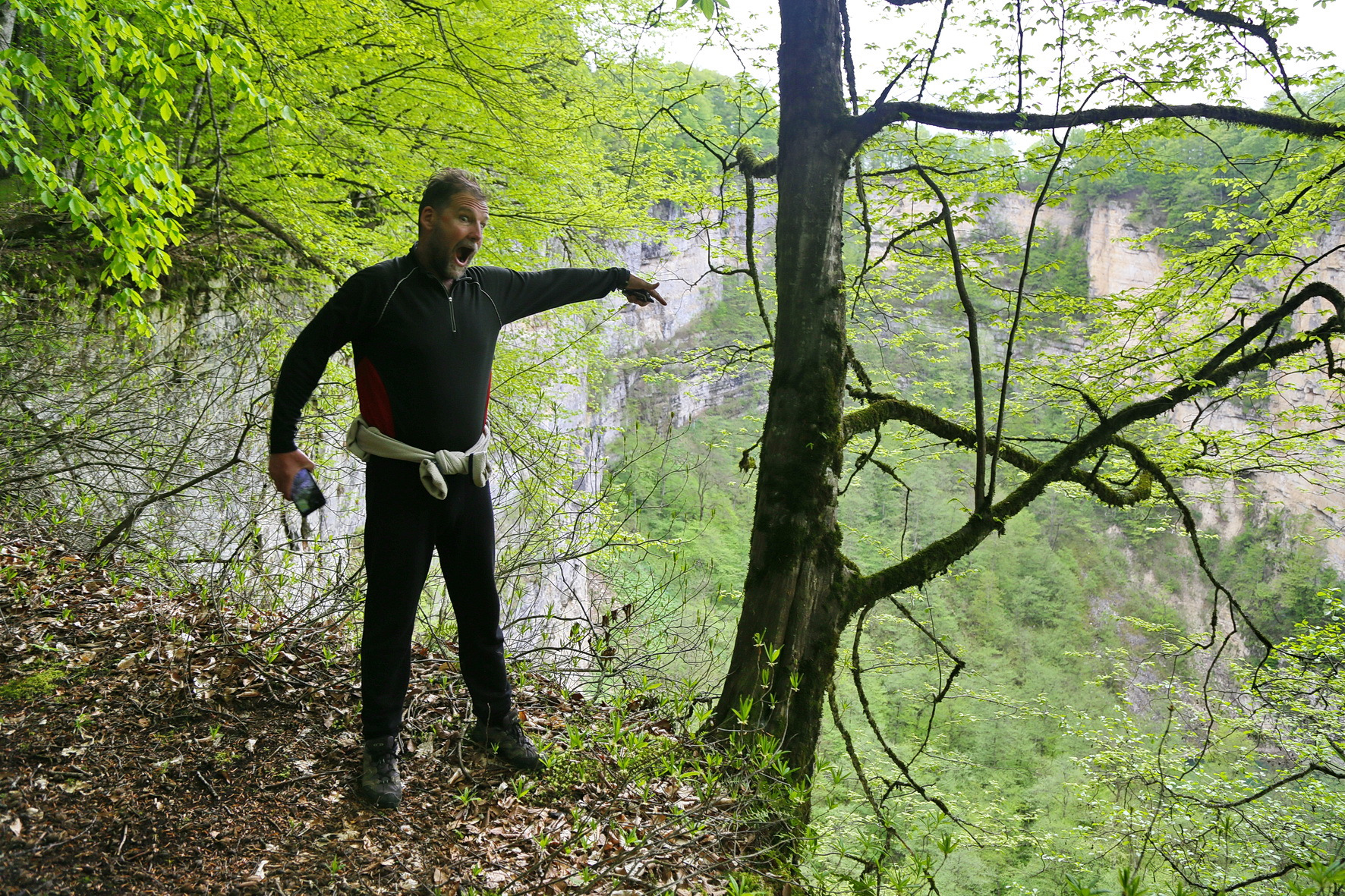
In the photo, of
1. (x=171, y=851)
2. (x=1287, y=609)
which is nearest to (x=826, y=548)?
(x=171, y=851)

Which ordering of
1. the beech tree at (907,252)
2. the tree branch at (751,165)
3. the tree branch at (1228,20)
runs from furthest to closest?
1. the tree branch at (751,165)
2. the tree branch at (1228,20)
3. the beech tree at (907,252)

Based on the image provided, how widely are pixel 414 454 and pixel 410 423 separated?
4.1 inches

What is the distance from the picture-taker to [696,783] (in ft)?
8.61

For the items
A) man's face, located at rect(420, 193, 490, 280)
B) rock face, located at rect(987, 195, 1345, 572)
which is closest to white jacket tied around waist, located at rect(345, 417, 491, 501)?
man's face, located at rect(420, 193, 490, 280)

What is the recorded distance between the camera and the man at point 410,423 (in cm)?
230

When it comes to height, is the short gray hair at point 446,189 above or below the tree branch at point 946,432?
above

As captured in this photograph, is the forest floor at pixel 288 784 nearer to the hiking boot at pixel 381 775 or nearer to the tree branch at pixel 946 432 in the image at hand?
the hiking boot at pixel 381 775

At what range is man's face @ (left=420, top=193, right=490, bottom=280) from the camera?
237cm

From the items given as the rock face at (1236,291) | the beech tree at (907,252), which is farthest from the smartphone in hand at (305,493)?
the rock face at (1236,291)

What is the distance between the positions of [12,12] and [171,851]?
4.70 metres

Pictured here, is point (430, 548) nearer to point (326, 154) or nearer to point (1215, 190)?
point (326, 154)

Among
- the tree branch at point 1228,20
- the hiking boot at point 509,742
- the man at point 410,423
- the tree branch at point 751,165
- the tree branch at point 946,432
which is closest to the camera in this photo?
the man at point 410,423

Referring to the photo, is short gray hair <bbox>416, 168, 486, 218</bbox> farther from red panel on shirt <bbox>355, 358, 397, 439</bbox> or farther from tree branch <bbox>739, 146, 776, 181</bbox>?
tree branch <bbox>739, 146, 776, 181</bbox>

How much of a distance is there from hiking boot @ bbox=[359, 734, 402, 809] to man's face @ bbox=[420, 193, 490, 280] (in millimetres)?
1553
